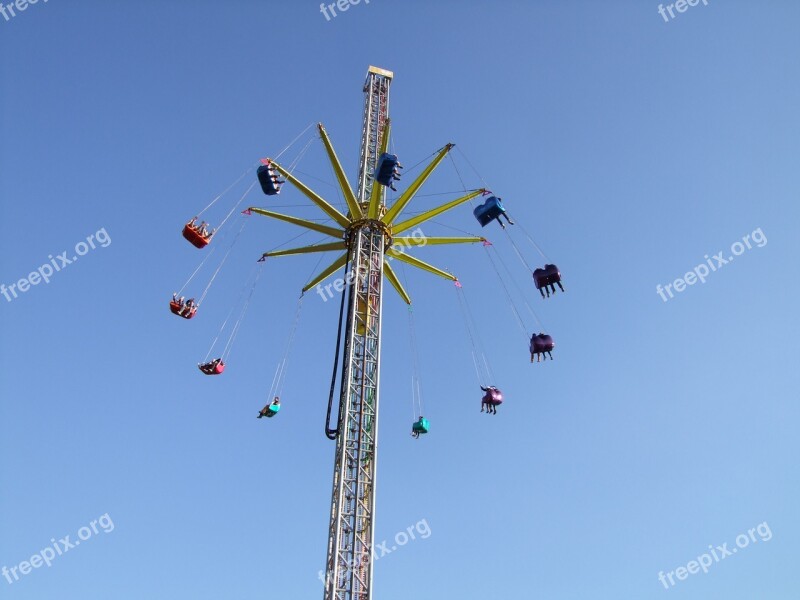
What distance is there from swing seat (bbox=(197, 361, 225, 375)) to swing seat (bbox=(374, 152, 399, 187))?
33.5 feet

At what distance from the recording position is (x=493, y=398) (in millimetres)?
29719

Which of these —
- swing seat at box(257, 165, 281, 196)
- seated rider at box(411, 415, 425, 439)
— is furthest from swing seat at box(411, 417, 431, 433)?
swing seat at box(257, 165, 281, 196)

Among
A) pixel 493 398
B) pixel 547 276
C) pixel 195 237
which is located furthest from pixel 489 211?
pixel 195 237

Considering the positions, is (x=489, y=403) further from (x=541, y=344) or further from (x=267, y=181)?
(x=267, y=181)

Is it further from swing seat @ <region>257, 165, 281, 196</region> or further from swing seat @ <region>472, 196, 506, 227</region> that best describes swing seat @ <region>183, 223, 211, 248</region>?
swing seat @ <region>472, 196, 506, 227</region>

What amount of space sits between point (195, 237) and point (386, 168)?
802 centimetres

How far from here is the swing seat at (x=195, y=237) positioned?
28.0m

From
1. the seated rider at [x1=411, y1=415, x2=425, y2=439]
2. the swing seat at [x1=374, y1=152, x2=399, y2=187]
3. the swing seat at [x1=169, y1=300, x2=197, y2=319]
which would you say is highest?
the swing seat at [x1=374, y1=152, x2=399, y2=187]

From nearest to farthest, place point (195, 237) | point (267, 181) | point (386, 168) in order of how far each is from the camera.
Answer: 1. point (386, 168)
2. point (267, 181)
3. point (195, 237)

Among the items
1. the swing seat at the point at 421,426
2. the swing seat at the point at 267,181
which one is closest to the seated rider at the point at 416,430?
the swing seat at the point at 421,426

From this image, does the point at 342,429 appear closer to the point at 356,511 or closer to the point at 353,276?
the point at 356,511

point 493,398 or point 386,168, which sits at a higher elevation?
point 386,168

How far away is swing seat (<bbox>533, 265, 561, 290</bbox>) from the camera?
28.7 meters

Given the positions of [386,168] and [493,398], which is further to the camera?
[493,398]
